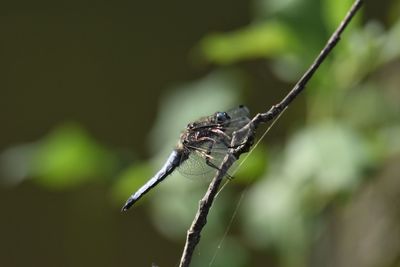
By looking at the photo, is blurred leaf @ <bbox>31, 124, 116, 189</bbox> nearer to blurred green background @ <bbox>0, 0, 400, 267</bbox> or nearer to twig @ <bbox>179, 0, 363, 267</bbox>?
blurred green background @ <bbox>0, 0, 400, 267</bbox>

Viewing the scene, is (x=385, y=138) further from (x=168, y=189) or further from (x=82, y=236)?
(x=82, y=236)

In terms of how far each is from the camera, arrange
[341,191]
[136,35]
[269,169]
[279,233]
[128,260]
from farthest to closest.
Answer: [136,35] → [128,260] → [269,169] → [279,233] → [341,191]

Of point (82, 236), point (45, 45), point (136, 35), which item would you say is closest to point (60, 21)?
point (45, 45)

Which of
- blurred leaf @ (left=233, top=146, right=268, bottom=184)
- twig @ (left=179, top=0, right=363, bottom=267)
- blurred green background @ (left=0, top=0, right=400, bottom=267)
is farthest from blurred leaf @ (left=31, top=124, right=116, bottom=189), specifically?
twig @ (left=179, top=0, right=363, bottom=267)

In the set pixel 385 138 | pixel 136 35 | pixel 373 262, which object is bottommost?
pixel 373 262

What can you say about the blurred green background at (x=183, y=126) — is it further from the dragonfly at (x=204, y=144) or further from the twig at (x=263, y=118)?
the twig at (x=263, y=118)

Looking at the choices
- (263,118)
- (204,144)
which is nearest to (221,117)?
(204,144)

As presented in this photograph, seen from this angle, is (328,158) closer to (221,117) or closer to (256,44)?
(256,44)

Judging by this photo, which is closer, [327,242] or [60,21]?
[327,242]
